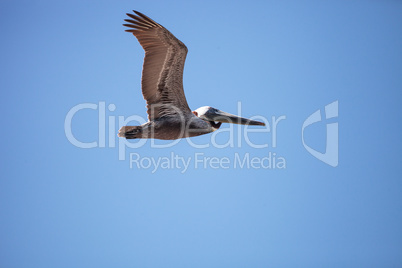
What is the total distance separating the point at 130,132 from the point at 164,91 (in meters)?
0.94

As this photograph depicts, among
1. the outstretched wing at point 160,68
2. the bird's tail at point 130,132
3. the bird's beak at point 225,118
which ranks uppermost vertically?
the outstretched wing at point 160,68

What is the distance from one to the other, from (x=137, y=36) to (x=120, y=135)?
1592mm

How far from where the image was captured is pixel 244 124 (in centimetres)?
1143

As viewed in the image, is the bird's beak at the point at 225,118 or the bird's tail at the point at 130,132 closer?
the bird's tail at the point at 130,132

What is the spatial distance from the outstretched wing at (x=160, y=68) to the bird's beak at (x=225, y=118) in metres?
0.39

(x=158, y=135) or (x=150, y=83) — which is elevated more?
(x=150, y=83)

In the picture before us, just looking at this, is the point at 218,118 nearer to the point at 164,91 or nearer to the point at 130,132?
the point at 164,91

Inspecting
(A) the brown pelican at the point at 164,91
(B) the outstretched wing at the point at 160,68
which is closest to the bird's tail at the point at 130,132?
(A) the brown pelican at the point at 164,91

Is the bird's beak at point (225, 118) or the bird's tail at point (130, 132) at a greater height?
the bird's beak at point (225, 118)

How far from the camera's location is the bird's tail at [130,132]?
10.6 m

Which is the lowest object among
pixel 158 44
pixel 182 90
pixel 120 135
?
pixel 120 135

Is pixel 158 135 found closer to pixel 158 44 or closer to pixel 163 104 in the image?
pixel 163 104

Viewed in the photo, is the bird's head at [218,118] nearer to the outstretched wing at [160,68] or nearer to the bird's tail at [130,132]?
the outstretched wing at [160,68]

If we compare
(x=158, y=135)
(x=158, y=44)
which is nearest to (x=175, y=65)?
(x=158, y=44)
